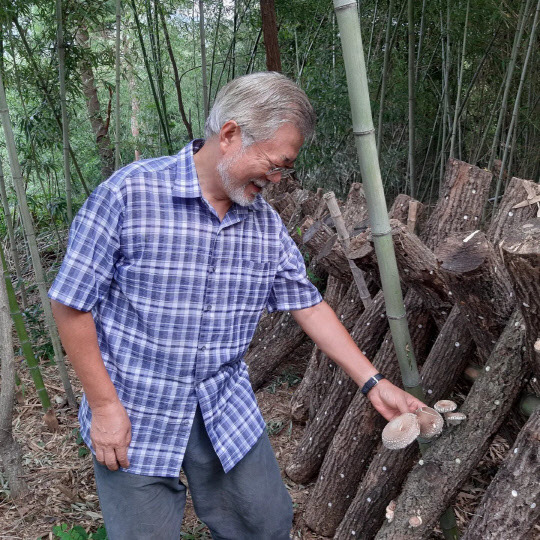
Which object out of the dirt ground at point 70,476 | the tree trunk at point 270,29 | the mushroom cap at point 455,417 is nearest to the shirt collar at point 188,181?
the mushroom cap at point 455,417

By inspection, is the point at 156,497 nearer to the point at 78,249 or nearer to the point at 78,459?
the point at 78,249

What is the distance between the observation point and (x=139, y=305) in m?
1.55

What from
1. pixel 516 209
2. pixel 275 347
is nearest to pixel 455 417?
pixel 516 209

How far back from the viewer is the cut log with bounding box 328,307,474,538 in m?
2.03

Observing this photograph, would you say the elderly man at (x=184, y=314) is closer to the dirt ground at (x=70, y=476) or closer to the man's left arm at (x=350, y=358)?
the man's left arm at (x=350, y=358)

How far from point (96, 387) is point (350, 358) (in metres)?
0.73

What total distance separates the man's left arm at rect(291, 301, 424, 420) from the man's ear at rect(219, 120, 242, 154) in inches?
22.2

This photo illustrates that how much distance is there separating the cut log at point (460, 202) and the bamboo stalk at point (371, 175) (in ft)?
2.62

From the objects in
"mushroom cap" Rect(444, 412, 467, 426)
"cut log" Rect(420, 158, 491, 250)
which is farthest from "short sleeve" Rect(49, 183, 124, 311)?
"cut log" Rect(420, 158, 491, 250)

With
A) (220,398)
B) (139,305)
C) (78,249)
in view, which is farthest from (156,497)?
(78,249)

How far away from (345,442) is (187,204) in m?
1.30

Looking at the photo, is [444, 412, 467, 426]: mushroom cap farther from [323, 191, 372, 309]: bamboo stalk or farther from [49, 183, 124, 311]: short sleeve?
[49, 183, 124, 311]: short sleeve

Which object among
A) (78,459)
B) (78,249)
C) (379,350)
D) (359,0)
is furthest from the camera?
(359,0)

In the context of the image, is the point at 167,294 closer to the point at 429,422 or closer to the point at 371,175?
the point at 371,175
